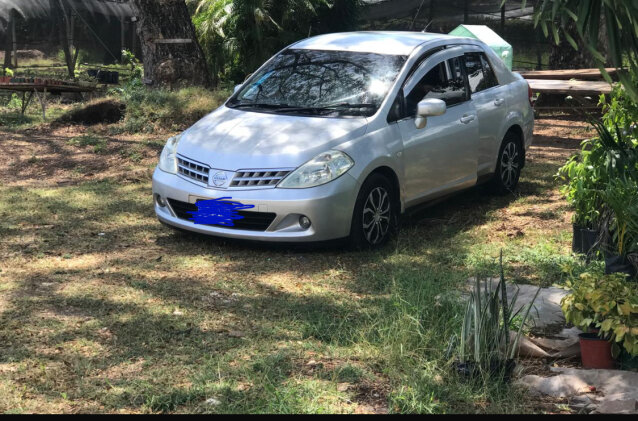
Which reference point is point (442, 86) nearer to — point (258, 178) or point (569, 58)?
point (258, 178)

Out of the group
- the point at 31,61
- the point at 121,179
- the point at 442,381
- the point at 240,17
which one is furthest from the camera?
the point at 31,61

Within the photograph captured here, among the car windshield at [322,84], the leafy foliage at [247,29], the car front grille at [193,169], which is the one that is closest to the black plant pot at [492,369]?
the car front grille at [193,169]

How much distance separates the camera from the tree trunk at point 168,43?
1403 cm

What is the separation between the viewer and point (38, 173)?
423 inches

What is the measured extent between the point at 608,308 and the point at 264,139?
136 inches

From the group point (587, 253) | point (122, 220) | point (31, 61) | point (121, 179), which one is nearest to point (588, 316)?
point (587, 253)

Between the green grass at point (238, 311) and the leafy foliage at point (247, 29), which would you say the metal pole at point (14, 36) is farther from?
the green grass at point (238, 311)

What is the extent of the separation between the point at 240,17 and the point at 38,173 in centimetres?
846

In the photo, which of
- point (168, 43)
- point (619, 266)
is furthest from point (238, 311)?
point (168, 43)

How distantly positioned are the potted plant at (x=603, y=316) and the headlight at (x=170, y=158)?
382 cm

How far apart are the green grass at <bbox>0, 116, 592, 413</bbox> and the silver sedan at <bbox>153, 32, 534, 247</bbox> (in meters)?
0.32

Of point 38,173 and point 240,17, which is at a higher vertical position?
point 240,17

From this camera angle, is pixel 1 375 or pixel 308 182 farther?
pixel 308 182

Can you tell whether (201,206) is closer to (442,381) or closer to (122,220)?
(122,220)
